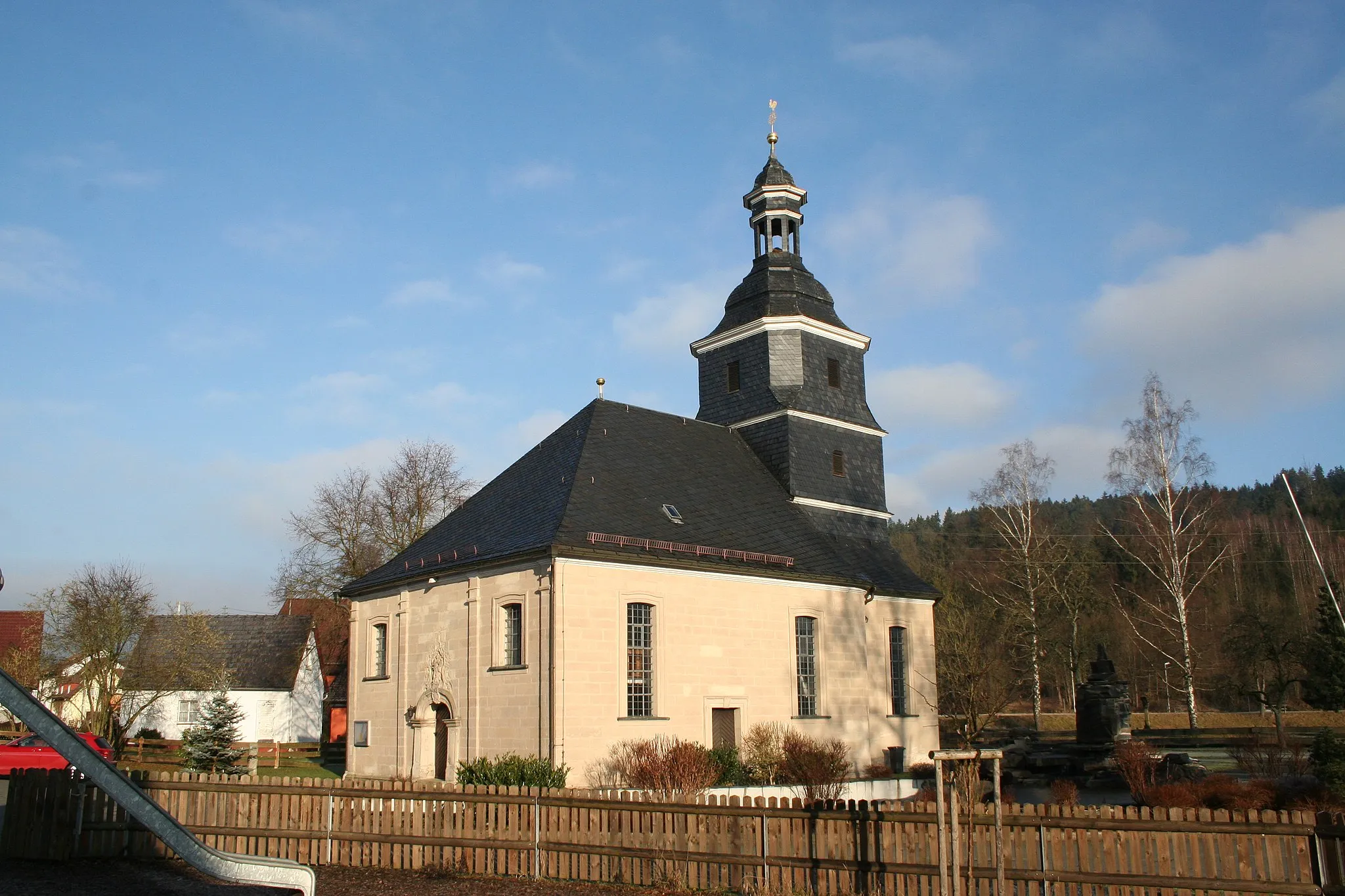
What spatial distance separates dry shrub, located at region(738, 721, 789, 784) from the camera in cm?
2238

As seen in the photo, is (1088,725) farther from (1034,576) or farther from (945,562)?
(945,562)

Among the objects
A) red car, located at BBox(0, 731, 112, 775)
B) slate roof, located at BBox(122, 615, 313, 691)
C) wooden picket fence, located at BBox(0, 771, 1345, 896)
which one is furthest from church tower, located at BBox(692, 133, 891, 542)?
slate roof, located at BBox(122, 615, 313, 691)

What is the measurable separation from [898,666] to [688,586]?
852cm

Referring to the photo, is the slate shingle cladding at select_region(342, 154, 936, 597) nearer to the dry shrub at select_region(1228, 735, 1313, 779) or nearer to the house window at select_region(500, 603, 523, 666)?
the house window at select_region(500, 603, 523, 666)

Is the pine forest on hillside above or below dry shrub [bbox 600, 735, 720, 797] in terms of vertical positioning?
above

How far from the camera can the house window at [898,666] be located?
2836cm

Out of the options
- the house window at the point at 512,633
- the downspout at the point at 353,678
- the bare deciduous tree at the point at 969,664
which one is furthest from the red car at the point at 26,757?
the bare deciduous tree at the point at 969,664

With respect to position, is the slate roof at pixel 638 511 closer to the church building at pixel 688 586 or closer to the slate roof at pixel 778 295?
the church building at pixel 688 586

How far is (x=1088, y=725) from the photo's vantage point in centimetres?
3186

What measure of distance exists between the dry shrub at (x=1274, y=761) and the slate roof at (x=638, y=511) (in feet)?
28.4

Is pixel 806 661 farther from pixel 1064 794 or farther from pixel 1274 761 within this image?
pixel 1274 761

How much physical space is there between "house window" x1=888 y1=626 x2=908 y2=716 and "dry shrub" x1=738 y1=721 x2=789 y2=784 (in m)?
5.27

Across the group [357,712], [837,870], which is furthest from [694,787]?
[357,712]

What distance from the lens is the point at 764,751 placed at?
22922mm
